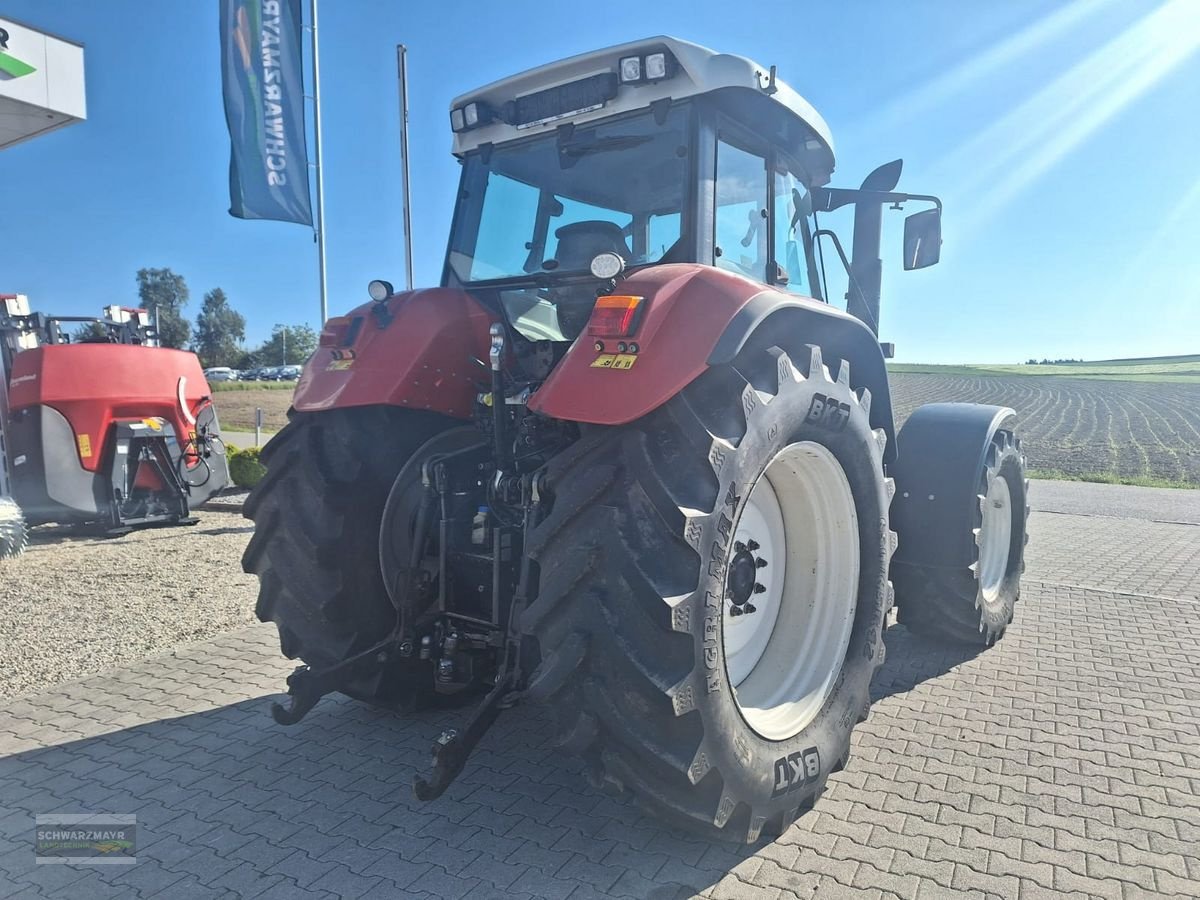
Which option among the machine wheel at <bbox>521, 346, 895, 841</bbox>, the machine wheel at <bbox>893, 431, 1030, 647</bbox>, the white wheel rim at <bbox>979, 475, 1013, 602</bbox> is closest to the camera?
the machine wheel at <bbox>521, 346, 895, 841</bbox>

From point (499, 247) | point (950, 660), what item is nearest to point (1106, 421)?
point (950, 660)

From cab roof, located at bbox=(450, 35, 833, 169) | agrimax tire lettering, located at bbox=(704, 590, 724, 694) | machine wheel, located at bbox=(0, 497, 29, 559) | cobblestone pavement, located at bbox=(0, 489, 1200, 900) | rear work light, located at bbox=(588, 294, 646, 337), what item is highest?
cab roof, located at bbox=(450, 35, 833, 169)

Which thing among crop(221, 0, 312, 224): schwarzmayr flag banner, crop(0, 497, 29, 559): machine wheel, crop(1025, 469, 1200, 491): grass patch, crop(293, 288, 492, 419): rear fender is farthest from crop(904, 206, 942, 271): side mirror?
crop(1025, 469, 1200, 491): grass patch

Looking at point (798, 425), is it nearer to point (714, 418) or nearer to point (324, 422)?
point (714, 418)

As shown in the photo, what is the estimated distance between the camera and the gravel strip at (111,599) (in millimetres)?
4195

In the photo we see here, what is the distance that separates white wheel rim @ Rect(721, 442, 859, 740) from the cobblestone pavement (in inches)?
16.2

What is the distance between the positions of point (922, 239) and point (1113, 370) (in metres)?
61.2

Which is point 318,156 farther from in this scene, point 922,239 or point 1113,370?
point 1113,370

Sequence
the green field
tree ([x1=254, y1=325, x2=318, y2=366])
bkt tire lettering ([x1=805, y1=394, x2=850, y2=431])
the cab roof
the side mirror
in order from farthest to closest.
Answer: tree ([x1=254, y1=325, x2=318, y2=366]), the green field, the side mirror, the cab roof, bkt tire lettering ([x1=805, y1=394, x2=850, y2=431])

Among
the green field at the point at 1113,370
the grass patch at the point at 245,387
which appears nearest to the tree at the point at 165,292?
the grass patch at the point at 245,387

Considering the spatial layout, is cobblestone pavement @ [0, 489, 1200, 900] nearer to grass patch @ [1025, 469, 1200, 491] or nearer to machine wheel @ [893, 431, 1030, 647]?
machine wheel @ [893, 431, 1030, 647]

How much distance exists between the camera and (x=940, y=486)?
3.99m

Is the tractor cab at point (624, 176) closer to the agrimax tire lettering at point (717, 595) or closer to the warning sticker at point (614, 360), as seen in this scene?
the warning sticker at point (614, 360)

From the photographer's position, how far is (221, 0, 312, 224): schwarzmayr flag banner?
867cm
